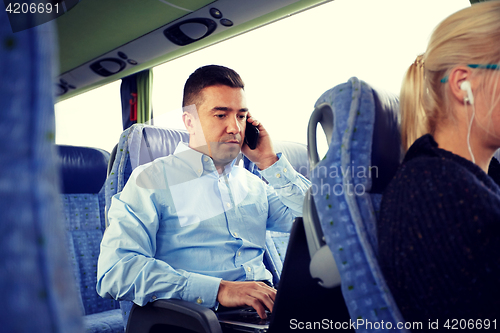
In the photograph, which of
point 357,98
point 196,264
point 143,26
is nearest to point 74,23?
point 143,26

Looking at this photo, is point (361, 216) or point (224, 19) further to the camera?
point (224, 19)

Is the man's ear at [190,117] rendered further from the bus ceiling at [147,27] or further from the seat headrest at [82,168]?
the bus ceiling at [147,27]

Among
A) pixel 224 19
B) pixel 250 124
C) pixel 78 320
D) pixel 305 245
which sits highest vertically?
pixel 224 19

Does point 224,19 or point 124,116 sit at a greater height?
point 224,19

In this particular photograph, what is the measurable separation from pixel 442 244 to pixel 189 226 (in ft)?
2.73

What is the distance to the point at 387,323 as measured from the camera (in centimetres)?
66

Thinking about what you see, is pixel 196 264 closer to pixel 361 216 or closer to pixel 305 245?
pixel 305 245

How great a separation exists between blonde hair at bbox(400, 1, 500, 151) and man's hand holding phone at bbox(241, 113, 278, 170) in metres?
0.64

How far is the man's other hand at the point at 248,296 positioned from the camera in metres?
1.01

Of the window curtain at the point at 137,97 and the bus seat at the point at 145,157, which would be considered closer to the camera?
the bus seat at the point at 145,157

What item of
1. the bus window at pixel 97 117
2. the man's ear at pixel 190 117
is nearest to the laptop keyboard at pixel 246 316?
the man's ear at pixel 190 117

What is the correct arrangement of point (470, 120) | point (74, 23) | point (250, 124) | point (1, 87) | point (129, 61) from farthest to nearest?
point (129, 61) < point (74, 23) < point (250, 124) < point (470, 120) < point (1, 87)

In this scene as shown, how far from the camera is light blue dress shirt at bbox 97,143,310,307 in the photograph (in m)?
1.06

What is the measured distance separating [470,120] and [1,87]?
0.82m
